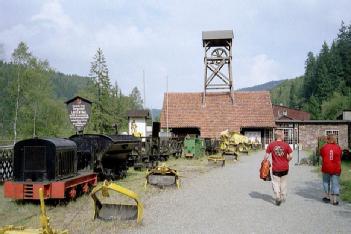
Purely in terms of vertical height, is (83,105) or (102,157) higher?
(83,105)

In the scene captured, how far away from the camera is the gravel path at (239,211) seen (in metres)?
7.95

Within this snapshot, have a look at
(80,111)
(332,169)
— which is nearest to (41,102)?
(80,111)

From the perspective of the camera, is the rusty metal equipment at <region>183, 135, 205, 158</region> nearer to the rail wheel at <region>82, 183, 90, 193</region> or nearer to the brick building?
the brick building

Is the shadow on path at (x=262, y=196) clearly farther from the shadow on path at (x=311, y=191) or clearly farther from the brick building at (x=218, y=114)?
the brick building at (x=218, y=114)

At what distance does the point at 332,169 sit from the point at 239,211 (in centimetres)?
288

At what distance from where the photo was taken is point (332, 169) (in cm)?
1084

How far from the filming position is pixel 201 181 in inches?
607

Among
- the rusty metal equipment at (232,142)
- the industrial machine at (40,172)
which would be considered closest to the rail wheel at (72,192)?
the industrial machine at (40,172)

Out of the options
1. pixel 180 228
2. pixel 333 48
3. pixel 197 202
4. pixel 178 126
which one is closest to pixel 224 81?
pixel 178 126

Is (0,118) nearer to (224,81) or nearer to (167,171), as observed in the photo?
(224,81)

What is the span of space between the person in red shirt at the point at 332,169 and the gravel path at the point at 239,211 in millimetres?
315

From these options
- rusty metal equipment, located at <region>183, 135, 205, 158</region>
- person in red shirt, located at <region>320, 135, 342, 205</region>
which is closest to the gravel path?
person in red shirt, located at <region>320, 135, 342, 205</region>

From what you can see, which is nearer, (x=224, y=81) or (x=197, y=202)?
(x=197, y=202)

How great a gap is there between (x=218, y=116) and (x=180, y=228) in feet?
120
